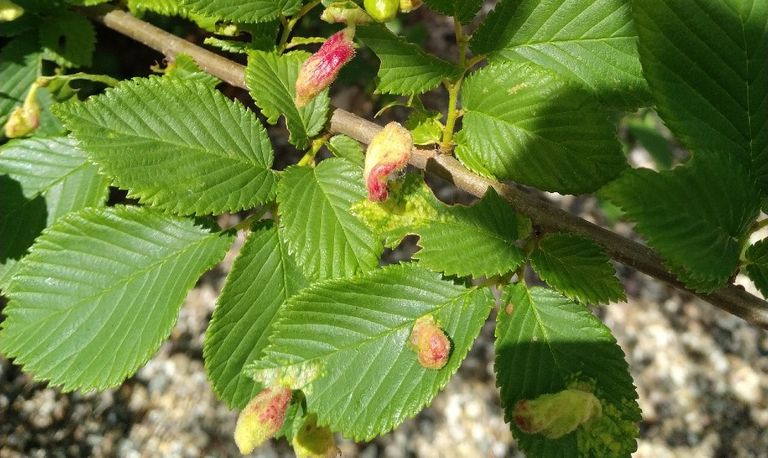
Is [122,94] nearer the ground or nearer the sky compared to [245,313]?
nearer the sky

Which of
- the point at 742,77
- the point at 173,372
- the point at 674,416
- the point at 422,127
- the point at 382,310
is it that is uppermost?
the point at 742,77

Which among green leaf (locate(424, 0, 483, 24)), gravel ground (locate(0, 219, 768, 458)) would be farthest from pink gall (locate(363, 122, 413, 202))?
gravel ground (locate(0, 219, 768, 458))

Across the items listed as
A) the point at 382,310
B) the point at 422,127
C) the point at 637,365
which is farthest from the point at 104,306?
the point at 637,365

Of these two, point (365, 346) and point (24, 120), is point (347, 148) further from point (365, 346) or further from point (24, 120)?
point (24, 120)

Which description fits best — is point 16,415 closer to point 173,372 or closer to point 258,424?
point 173,372

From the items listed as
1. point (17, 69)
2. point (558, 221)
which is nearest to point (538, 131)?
point (558, 221)

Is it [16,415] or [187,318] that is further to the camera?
[187,318]
